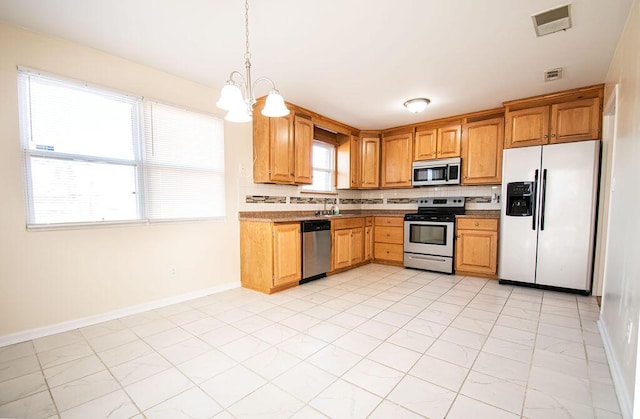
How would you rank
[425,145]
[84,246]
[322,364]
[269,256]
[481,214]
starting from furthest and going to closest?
[425,145], [481,214], [269,256], [84,246], [322,364]

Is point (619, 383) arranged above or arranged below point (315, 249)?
below

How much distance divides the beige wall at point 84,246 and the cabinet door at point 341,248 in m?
1.73

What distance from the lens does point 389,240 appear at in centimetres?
498

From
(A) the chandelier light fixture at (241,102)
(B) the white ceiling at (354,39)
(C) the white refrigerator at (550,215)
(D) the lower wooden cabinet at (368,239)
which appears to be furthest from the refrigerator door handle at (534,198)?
(A) the chandelier light fixture at (241,102)

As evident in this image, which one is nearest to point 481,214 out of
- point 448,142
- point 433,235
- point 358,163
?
point 433,235

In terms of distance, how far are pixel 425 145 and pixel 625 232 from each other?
3.22m

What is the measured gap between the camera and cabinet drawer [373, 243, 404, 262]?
4879mm

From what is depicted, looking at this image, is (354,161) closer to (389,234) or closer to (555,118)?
(389,234)

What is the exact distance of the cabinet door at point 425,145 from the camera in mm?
4629

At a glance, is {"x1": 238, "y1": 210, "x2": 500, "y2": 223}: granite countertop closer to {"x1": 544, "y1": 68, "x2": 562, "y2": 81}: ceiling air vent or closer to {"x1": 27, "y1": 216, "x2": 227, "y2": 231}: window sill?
{"x1": 27, "y1": 216, "x2": 227, "y2": 231}: window sill

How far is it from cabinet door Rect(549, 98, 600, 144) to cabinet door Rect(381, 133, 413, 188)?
1.98m

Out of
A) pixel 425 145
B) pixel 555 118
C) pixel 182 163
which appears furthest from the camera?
pixel 425 145

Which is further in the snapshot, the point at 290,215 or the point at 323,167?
the point at 323,167

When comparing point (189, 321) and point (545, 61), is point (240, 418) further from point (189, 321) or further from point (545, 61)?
point (545, 61)
